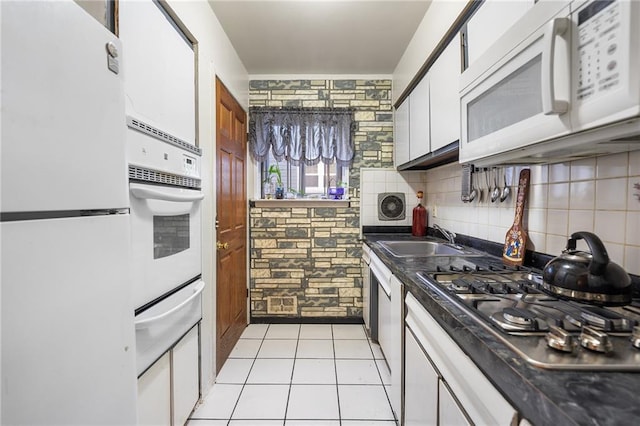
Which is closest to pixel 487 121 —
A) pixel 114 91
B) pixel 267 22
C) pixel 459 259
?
pixel 459 259

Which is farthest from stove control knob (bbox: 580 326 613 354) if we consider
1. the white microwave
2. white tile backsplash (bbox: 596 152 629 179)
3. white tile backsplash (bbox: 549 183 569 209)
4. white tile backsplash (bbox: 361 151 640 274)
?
white tile backsplash (bbox: 549 183 569 209)

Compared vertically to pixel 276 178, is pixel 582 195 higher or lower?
lower

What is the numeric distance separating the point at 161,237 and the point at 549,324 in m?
1.39

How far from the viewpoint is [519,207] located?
1.47 m

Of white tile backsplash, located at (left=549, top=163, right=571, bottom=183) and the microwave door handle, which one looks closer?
the microwave door handle

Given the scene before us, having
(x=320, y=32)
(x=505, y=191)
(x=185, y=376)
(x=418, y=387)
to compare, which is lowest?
(x=185, y=376)

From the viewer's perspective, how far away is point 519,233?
57.6 inches

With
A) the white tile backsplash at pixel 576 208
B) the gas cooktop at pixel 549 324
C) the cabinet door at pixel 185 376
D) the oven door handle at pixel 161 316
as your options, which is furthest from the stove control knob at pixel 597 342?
the cabinet door at pixel 185 376

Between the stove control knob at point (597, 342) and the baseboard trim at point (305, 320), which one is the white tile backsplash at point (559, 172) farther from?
the baseboard trim at point (305, 320)

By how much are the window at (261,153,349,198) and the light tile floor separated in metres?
1.40

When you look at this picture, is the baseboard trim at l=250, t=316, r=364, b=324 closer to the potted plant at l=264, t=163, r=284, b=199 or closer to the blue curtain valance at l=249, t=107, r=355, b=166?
the potted plant at l=264, t=163, r=284, b=199

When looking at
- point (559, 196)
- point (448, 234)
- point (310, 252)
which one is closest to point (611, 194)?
point (559, 196)

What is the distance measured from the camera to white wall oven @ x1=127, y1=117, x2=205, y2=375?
1.12 metres

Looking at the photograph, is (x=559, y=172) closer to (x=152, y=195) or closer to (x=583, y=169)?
(x=583, y=169)
